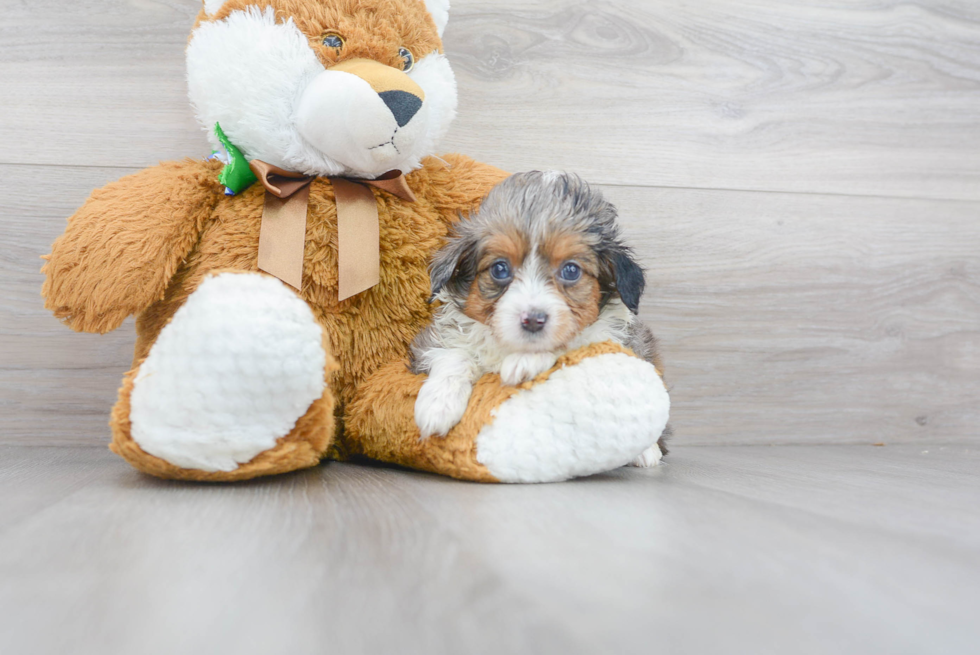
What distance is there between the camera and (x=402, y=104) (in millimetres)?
1142

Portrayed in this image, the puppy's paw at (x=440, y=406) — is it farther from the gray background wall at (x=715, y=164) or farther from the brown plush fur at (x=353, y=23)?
the gray background wall at (x=715, y=164)

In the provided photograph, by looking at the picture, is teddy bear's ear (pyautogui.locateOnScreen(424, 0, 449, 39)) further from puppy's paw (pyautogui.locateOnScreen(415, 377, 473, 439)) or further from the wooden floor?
puppy's paw (pyautogui.locateOnScreen(415, 377, 473, 439))

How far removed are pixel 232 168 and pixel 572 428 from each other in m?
0.72

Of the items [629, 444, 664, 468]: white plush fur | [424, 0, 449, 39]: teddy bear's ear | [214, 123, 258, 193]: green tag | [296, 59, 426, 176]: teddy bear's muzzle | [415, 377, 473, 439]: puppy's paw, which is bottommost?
[629, 444, 664, 468]: white plush fur

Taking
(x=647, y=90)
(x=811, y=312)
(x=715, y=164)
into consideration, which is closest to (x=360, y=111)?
(x=647, y=90)

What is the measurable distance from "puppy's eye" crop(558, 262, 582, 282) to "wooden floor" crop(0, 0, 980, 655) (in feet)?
1.09

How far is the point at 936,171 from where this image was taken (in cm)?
188

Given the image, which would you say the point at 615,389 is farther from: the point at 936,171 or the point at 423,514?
the point at 936,171

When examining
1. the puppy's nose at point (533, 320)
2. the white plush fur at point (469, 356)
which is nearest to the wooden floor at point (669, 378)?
the white plush fur at point (469, 356)

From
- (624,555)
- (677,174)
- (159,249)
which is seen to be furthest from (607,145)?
(624,555)

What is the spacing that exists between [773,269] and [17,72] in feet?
6.03

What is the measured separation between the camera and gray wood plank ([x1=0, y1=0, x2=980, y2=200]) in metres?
1.52

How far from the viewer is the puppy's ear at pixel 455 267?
1.17 metres

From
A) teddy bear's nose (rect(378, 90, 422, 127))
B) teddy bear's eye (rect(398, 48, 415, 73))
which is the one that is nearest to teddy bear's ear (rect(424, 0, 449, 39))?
teddy bear's eye (rect(398, 48, 415, 73))
